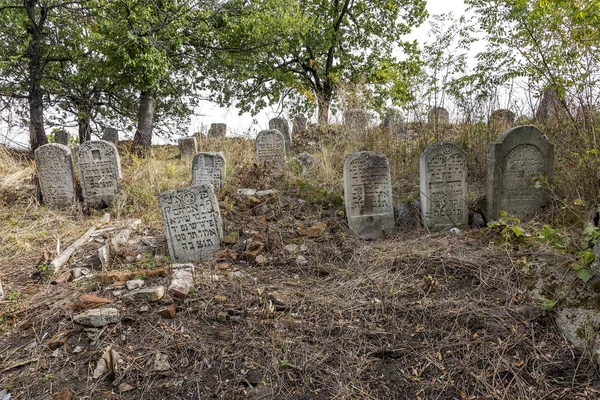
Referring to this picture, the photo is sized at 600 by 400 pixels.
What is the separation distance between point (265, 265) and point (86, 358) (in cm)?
201

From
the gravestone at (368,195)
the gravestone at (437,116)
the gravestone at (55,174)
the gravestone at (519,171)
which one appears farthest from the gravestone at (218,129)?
the gravestone at (519,171)

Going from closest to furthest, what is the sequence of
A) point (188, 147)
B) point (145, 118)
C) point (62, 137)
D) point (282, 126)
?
point (188, 147), point (145, 118), point (282, 126), point (62, 137)

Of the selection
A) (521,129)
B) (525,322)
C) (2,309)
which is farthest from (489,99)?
(2,309)

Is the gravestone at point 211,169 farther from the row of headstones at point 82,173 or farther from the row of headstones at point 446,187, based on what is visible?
the row of headstones at point 446,187

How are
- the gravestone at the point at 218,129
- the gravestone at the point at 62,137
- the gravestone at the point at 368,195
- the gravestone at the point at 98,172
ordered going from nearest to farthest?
the gravestone at the point at 368,195
the gravestone at the point at 98,172
the gravestone at the point at 62,137
the gravestone at the point at 218,129

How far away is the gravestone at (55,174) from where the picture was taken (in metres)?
6.80

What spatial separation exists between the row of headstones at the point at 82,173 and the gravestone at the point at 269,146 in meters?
3.12

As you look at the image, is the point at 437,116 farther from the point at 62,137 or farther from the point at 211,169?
the point at 62,137

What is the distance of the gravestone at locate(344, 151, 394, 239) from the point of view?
5242 millimetres

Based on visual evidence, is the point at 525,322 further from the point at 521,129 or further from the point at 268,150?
the point at 268,150

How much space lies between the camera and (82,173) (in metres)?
6.85

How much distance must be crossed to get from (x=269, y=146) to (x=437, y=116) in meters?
3.73

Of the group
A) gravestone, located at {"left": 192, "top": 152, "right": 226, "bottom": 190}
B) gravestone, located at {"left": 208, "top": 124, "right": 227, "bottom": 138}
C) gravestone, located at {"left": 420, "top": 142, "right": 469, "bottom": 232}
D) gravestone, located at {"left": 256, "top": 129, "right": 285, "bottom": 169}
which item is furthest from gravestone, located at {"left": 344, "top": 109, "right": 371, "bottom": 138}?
gravestone, located at {"left": 208, "top": 124, "right": 227, "bottom": 138}

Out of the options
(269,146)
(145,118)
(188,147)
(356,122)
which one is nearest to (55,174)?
(188,147)
